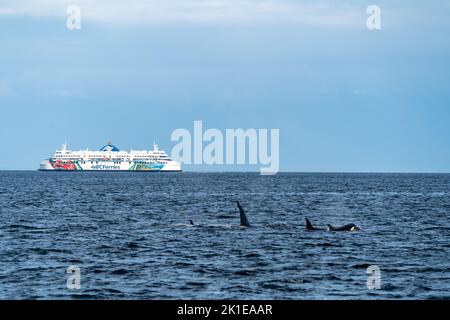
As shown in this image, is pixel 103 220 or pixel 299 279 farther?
pixel 103 220

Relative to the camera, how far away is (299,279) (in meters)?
24.0

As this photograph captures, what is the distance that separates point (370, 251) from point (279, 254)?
4.23 m

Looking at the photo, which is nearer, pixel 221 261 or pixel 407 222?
pixel 221 261

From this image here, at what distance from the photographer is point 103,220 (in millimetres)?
52469

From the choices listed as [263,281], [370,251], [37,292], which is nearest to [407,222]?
[370,251]

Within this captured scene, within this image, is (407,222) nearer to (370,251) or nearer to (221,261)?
(370,251)

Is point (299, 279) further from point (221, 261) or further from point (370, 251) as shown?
point (370, 251)
